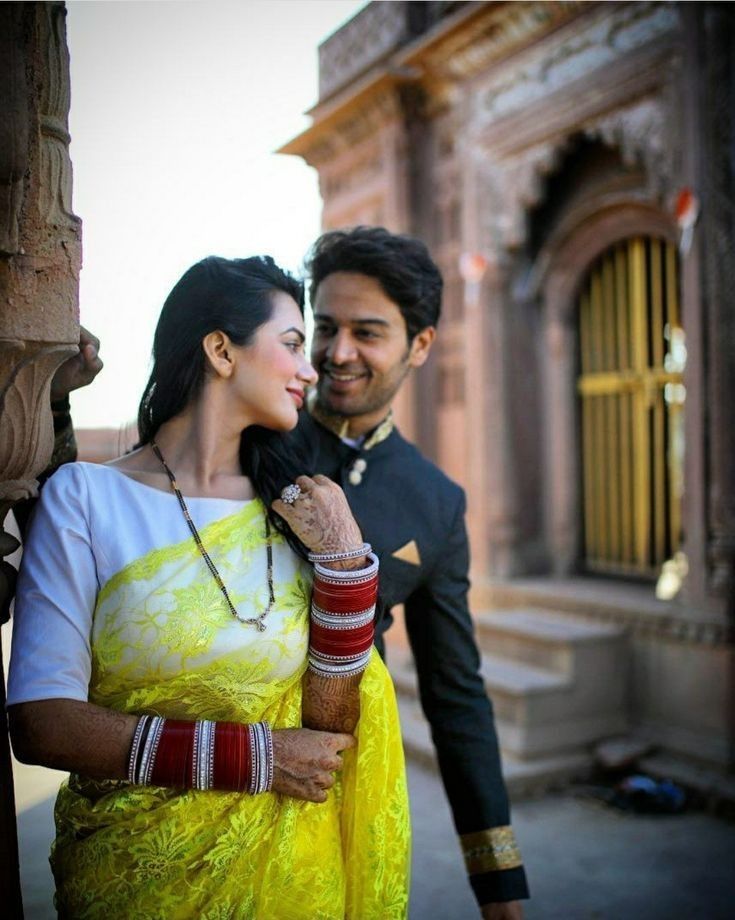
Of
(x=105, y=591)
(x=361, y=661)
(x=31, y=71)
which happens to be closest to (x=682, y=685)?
(x=361, y=661)

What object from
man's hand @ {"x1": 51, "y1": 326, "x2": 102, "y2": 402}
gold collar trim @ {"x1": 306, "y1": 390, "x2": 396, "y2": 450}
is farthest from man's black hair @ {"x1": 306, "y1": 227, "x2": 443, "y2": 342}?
man's hand @ {"x1": 51, "y1": 326, "x2": 102, "y2": 402}

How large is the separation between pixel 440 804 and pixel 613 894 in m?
1.13

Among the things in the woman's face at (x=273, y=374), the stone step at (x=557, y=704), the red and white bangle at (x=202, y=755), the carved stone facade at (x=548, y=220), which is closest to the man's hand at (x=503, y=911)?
the red and white bangle at (x=202, y=755)

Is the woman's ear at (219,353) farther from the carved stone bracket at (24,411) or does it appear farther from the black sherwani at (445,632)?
the black sherwani at (445,632)

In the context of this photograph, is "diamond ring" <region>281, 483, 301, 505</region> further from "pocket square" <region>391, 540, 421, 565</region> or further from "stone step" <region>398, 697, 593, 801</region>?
"stone step" <region>398, 697, 593, 801</region>

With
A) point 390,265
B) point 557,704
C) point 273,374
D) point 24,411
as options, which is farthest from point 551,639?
point 24,411

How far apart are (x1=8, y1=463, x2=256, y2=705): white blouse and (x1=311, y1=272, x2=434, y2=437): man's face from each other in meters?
0.72

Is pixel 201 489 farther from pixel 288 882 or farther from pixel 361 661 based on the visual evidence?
pixel 288 882

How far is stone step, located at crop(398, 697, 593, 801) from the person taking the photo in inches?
185

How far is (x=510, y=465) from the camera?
6398mm

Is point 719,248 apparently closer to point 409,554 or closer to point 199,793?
point 409,554

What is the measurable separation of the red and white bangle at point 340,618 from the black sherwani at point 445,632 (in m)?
0.37

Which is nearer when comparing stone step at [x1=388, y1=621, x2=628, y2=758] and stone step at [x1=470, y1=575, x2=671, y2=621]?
stone step at [x1=388, y1=621, x2=628, y2=758]

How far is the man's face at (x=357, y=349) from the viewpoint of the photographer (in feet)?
7.11
